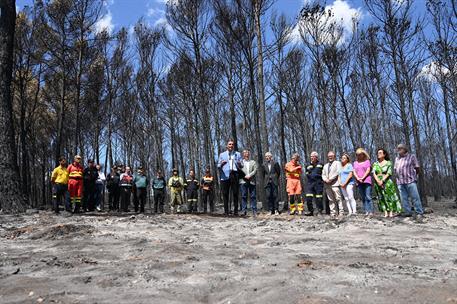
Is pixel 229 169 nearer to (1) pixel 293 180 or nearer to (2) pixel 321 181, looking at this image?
(1) pixel 293 180

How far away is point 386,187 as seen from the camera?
8062 millimetres

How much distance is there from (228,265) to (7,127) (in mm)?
8223

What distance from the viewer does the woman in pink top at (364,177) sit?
8.28 m

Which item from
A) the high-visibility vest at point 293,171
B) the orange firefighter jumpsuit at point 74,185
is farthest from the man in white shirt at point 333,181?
the orange firefighter jumpsuit at point 74,185

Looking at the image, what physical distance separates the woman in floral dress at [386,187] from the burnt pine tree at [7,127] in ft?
27.2

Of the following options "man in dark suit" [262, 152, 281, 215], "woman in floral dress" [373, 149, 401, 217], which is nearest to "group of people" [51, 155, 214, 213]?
"man in dark suit" [262, 152, 281, 215]

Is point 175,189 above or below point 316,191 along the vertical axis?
above

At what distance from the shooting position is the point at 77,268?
145 inches

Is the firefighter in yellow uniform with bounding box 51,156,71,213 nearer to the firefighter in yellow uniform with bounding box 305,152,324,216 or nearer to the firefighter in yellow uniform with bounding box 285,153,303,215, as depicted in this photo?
the firefighter in yellow uniform with bounding box 285,153,303,215

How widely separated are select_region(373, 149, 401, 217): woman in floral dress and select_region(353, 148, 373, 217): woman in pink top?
0.18 meters

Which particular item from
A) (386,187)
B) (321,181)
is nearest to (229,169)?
(321,181)

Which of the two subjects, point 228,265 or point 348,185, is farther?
point 348,185

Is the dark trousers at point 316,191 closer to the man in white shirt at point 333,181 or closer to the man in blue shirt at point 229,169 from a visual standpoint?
the man in white shirt at point 333,181

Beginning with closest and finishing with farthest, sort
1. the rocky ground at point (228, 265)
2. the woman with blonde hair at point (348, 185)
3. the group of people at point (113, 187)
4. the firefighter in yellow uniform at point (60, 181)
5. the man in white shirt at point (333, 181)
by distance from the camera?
the rocky ground at point (228, 265), the woman with blonde hair at point (348, 185), the man in white shirt at point (333, 181), the firefighter in yellow uniform at point (60, 181), the group of people at point (113, 187)
